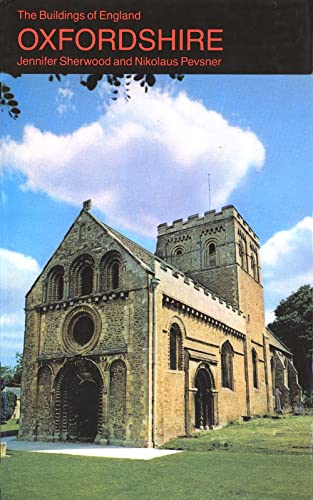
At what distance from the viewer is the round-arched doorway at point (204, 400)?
22.0 meters

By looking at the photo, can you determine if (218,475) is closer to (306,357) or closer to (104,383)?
(104,383)

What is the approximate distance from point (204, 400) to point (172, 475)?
12.5 metres

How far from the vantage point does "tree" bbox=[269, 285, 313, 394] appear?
43.9 m

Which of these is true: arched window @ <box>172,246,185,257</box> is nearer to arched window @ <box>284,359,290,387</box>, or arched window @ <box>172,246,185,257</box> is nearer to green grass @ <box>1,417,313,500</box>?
arched window @ <box>284,359,290,387</box>

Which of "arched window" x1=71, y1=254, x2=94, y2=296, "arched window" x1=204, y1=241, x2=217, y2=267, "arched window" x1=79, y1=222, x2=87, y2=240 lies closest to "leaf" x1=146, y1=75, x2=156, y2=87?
"arched window" x1=71, y1=254, x2=94, y2=296

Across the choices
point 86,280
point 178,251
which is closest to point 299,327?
point 178,251

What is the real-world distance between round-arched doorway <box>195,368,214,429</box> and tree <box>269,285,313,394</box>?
2277 centimetres

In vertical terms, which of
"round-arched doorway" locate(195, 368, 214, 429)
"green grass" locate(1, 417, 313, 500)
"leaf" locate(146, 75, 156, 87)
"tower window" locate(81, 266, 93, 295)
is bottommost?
"green grass" locate(1, 417, 313, 500)

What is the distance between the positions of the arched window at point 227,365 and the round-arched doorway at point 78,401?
9.06 meters

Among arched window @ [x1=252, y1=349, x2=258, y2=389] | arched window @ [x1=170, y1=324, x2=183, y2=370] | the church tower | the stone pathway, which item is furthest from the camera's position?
the church tower

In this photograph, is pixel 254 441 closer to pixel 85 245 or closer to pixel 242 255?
pixel 85 245

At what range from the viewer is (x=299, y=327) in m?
44.6

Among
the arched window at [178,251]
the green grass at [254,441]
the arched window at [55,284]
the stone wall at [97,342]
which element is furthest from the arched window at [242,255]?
the arched window at [55,284]

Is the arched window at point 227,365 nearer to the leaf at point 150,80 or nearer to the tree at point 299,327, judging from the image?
the tree at point 299,327
